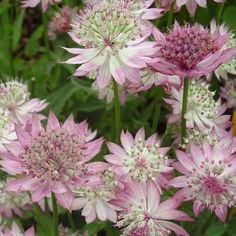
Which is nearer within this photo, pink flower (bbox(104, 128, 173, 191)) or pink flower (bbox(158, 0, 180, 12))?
pink flower (bbox(104, 128, 173, 191))

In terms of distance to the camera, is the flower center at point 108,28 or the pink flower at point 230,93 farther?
the pink flower at point 230,93

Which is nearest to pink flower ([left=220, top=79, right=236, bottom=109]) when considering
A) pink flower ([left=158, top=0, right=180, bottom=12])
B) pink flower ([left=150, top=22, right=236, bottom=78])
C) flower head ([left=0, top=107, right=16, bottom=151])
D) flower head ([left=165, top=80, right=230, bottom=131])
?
flower head ([left=165, top=80, right=230, bottom=131])

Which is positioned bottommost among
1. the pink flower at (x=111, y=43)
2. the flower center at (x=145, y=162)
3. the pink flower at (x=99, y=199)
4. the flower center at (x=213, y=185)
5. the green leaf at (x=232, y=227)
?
the green leaf at (x=232, y=227)

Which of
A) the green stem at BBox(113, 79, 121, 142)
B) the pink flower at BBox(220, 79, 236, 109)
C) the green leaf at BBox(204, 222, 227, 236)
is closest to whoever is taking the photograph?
the green stem at BBox(113, 79, 121, 142)

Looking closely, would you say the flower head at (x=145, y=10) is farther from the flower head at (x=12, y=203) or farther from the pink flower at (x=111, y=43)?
the flower head at (x=12, y=203)

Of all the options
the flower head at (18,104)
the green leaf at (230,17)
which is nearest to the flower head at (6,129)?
the flower head at (18,104)

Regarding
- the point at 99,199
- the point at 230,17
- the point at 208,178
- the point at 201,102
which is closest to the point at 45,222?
the point at 99,199

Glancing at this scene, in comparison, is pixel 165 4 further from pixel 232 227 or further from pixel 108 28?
pixel 232 227

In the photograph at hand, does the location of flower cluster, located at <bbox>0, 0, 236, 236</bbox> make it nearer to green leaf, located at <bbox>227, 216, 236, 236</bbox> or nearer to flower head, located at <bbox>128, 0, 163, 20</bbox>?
flower head, located at <bbox>128, 0, 163, 20</bbox>
